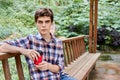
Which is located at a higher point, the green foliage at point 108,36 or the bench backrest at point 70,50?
the bench backrest at point 70,50

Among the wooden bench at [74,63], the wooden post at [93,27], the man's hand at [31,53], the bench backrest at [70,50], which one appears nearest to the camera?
the man's hand at [31,53]

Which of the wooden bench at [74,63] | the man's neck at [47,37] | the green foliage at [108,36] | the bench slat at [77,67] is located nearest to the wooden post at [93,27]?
the wooden bench at [74,63]

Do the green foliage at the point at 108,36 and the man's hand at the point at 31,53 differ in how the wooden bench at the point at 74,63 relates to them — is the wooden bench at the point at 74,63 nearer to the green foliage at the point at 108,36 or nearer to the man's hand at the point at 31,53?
the man's hand at the point at 31,53

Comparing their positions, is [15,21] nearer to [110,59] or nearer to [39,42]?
[110,59]

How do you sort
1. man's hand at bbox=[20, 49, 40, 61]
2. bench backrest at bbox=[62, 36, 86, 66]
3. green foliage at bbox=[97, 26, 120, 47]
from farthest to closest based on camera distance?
green foliage at bbox=[97, 26, 120, 47]
bench backrest at bbox=[62, 36, 86, 66]
man's hand at bbox=[20, 49, 40, 61]

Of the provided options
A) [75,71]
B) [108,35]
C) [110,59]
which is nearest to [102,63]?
[110,59]

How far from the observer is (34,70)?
2244mm

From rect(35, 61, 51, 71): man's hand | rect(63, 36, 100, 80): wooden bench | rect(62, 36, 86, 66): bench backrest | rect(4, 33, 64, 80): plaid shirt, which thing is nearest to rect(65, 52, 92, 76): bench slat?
rect(63, 36, 100, 80): wooden bench

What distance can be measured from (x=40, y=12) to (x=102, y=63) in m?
5.27

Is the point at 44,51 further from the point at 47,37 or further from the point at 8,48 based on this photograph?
the point at 8,48

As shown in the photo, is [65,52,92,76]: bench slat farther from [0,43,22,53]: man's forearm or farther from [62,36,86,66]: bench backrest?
[0,43,22,53]: man's forearm

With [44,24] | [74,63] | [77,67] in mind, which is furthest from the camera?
[74,63]

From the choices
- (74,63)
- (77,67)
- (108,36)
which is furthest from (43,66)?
(108,36)

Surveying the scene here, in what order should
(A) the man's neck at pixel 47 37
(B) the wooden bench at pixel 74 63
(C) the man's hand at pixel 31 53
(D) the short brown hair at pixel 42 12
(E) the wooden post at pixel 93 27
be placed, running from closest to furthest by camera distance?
(C) the man's hand at pixel 31 53 < (D) the short brown hair at pixel 42 12 < (A) the man's neck at pixel 47 37 < (B) the wooden bench at pixel 74 63 < (E) the wooden post at pixel 93 27
